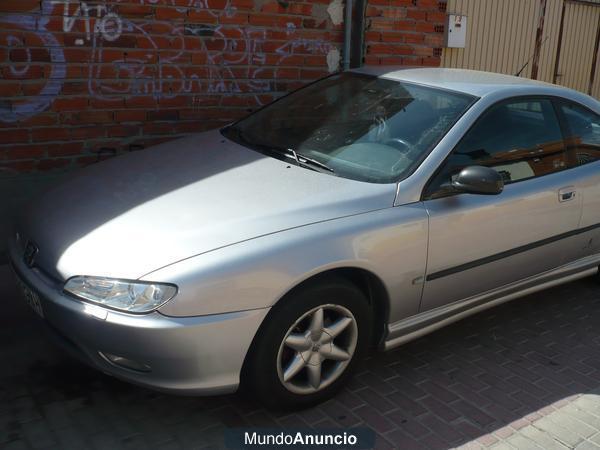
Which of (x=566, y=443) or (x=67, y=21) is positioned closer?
(x=566, y=443)

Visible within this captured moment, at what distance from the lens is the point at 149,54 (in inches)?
197

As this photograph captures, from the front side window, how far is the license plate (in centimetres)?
195

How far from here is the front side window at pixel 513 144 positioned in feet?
11.3

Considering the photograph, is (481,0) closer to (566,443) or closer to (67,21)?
(67,21)

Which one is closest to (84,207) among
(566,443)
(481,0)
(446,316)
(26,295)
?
(26,295)

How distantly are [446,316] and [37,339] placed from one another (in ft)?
7.62

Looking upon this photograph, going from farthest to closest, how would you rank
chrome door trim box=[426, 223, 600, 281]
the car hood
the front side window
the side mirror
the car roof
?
the car roof, the front side window, chrome door trim box=[426, 223, 600, 281], the side mirror, the car hood

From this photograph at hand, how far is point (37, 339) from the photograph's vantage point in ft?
11.9

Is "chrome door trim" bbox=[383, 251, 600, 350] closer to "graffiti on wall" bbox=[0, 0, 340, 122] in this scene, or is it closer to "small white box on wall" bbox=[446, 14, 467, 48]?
"graffiti on wall" bbox=[0, 0, 340, 122]

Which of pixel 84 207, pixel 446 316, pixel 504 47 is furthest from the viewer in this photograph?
pixel 504 47

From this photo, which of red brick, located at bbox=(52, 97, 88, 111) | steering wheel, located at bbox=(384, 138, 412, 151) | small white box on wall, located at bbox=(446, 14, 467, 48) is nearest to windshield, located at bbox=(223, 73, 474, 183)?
steering wheel, located at bbox=(384, 138, 412, 151)

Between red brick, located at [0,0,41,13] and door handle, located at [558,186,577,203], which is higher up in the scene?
red brick, located at [0,0,41,13]

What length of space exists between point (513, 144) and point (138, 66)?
291 centimetres

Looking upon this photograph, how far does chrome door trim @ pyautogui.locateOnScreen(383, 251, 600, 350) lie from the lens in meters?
3.30
